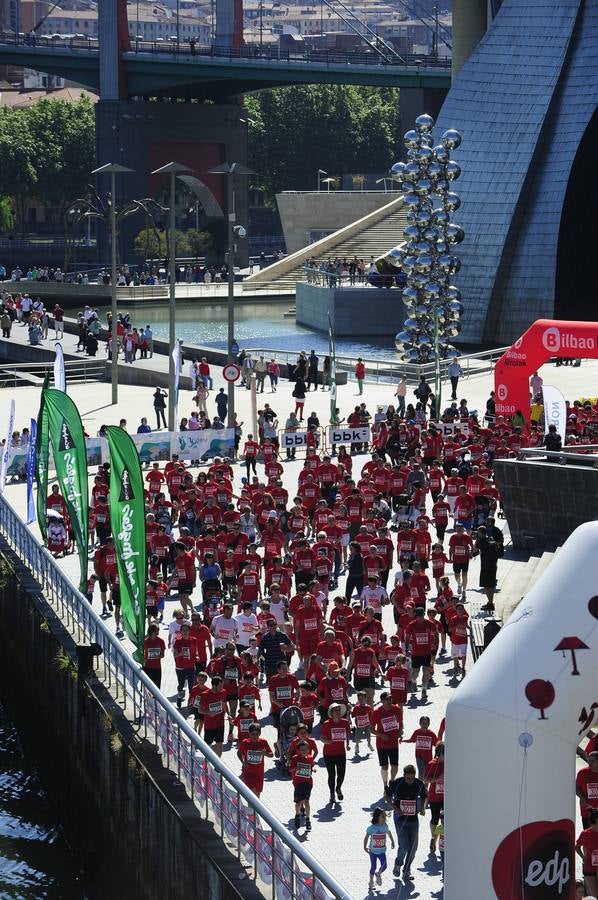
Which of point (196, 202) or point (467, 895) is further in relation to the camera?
point (196, 202)

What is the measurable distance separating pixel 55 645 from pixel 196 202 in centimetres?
10329

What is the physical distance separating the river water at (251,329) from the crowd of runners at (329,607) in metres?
31.4

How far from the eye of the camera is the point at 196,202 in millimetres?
124625

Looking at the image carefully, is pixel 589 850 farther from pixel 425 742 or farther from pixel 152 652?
pixel 152 652

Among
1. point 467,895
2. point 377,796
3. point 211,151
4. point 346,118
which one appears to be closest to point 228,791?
point 377,796

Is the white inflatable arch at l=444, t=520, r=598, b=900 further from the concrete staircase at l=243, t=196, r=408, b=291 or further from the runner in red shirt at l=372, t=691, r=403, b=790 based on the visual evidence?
the concrete staircase at l=243, t=196, r=408, b=291

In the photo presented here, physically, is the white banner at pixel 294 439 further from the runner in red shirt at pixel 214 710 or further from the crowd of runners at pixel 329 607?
the runner in red shirt at pixel 214 710

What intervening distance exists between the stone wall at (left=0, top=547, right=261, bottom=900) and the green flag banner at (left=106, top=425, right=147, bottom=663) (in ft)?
3.29

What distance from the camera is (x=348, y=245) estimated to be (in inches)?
3644

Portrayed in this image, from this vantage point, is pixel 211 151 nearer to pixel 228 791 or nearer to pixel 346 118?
pixel 346 118

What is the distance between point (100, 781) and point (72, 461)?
542 cm

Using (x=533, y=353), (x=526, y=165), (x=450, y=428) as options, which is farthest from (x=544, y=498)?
(x=526, y=165)

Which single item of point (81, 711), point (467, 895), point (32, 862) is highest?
point (467, 895)

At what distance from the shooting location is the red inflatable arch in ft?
117
